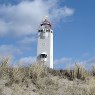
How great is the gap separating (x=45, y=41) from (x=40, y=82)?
71158 mm

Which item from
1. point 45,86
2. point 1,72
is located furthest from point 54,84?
point 1,72

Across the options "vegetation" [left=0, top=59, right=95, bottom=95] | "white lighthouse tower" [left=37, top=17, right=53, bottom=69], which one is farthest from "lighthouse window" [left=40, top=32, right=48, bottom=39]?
"vegetation" [left=0, top=59, right=95, bottom=95]

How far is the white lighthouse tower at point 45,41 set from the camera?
7988cm

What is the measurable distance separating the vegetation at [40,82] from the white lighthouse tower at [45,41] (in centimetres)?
6525

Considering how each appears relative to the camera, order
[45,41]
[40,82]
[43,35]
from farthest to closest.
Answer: [43,35] → [45,41] → [40,82]

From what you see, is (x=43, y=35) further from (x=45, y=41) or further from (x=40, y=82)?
(x=40, y=82)

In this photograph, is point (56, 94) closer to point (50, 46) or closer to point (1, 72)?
point (1, 72)

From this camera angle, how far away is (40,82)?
40.3ft

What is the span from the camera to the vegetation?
11693 millimetres

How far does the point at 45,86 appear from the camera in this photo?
1218 cm

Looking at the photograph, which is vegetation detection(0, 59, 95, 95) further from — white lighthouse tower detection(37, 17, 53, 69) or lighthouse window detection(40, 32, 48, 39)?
lighthouse window detection(40, 32, 48, 39)

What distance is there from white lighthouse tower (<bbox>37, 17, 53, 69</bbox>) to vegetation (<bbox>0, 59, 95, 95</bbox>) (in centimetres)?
6525

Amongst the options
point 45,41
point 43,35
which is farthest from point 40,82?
point 43,35

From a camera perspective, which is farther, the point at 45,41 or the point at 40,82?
the point at 45,41
